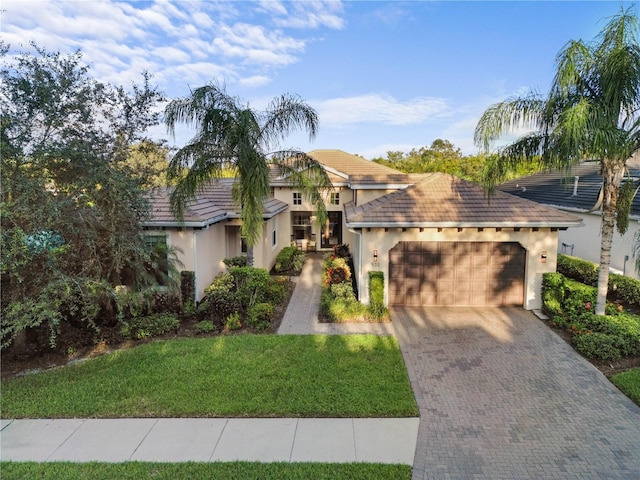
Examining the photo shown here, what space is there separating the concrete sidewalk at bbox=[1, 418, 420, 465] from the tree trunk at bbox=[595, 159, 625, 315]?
6.91 m

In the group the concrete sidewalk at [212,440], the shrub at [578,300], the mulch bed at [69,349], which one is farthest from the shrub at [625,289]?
the mulch bed at [69,349]

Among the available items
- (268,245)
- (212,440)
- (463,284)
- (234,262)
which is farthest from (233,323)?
(463,284)

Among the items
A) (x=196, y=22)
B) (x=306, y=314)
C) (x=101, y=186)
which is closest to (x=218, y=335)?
(x=306, y=314)

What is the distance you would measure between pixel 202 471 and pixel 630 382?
8183mm

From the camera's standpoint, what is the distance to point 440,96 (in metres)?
19.6

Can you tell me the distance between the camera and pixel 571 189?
757 inches

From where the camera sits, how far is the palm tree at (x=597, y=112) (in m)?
8.52

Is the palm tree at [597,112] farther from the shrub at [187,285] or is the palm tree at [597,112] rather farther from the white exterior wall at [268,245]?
the shrub at [187,285]

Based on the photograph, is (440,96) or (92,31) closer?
(92,31)

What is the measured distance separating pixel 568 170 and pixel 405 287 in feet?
18.9

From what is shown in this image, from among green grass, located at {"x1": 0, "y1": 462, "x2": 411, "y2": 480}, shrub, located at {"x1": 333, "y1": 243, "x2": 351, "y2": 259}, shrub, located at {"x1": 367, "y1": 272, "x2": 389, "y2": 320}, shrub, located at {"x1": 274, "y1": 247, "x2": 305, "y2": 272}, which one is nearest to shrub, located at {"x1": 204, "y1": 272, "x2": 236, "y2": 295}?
shrub, located at {"x1": 367, "y1": 272, "x2": 389, "y2": 320}

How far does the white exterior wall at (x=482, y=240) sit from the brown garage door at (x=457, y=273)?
0.23 meters

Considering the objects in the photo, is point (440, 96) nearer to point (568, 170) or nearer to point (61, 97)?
point (568, 170)

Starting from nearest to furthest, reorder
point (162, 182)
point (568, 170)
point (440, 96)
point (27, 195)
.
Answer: point (27, 195) < point (568, 170) < point (162, 182) < point (440, 96)
